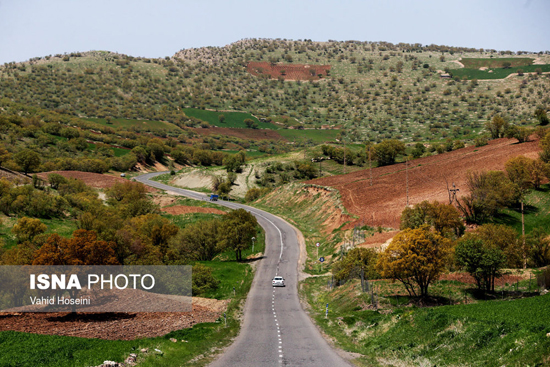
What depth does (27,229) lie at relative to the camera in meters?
74.6

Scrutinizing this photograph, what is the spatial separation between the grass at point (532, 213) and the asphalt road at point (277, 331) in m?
31.2

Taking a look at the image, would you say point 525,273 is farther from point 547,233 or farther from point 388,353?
point 388,353

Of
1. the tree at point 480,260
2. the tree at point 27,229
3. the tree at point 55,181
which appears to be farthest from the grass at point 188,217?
the tree at point 480,260

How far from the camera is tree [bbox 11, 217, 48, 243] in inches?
2913

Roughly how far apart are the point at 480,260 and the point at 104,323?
32.3 m

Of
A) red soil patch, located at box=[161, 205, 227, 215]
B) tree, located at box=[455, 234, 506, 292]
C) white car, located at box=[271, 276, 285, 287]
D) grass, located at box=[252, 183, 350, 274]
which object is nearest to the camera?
tree, located at box=[455, 234, 506, 292]

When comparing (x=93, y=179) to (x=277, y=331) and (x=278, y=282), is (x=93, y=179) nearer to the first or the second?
(x=278, y=282)

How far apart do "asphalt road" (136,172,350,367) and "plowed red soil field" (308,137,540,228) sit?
2114cm

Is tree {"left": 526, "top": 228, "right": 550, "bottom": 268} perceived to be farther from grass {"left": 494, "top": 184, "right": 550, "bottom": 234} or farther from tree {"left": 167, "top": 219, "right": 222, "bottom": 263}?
tree {"left": 167, "top": 219, "right": 222, "bottom": 263}

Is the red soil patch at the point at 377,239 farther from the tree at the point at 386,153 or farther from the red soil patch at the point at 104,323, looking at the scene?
the tree at the point at 386,153

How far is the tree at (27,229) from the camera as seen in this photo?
74.0 m

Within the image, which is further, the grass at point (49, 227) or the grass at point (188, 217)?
the grass at point (188, 217)

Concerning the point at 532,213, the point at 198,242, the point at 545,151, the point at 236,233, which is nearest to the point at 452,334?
the point at 236,233

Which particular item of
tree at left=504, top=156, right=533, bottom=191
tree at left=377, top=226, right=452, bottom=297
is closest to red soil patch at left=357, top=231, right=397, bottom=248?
tree at left=504, top=156, right=533, bottom=191
